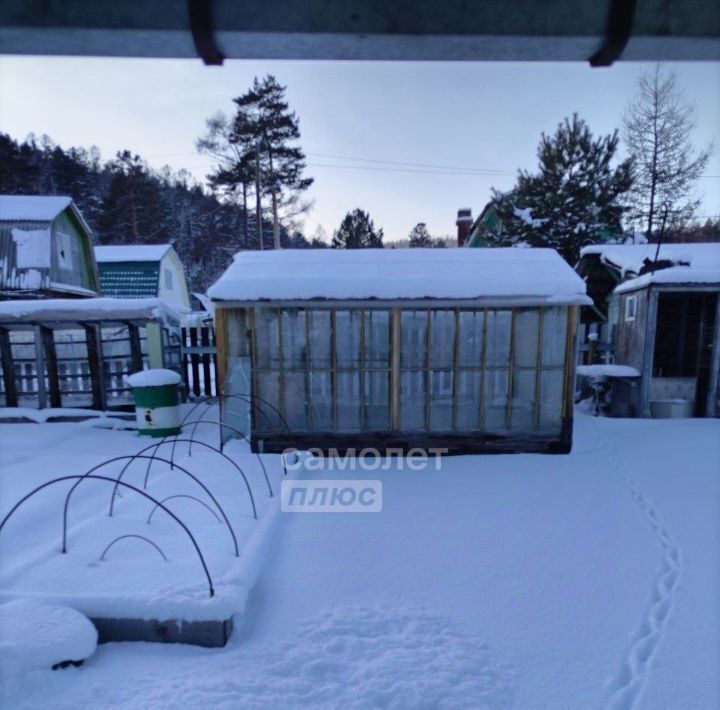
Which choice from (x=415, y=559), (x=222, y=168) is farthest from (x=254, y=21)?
(x=222, y=168)

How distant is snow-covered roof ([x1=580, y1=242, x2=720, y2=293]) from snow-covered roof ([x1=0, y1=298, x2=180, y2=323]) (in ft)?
32.9

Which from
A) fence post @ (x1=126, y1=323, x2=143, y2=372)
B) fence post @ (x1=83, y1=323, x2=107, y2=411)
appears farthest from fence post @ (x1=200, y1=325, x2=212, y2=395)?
fence post @ (x1=83, y1=323, x2=107, y2=411)

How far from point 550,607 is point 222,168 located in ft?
83.4

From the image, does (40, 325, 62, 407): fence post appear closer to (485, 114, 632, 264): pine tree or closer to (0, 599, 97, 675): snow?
(0, 599, 97, 675): snow

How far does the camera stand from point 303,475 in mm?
5367

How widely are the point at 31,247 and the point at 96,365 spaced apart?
984 cm

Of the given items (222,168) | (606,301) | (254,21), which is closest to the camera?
(254,21)

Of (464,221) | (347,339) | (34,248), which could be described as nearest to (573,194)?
(464,221)

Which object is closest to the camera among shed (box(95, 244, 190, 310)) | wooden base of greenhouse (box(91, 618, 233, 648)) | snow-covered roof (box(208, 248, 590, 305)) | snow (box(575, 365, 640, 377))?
wooden base of greenhouse (box(91, 618, 233, 648))

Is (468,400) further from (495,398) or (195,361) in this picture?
(195,361)

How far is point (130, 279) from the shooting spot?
20891 millimetres

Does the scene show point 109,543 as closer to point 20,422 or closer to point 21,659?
point 21,659

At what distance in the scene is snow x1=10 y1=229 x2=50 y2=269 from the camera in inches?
571

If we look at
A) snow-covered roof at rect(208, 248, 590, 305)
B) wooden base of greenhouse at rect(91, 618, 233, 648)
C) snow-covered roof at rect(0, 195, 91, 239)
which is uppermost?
snow-covered roof at rect(0, 195, 91, 239)
